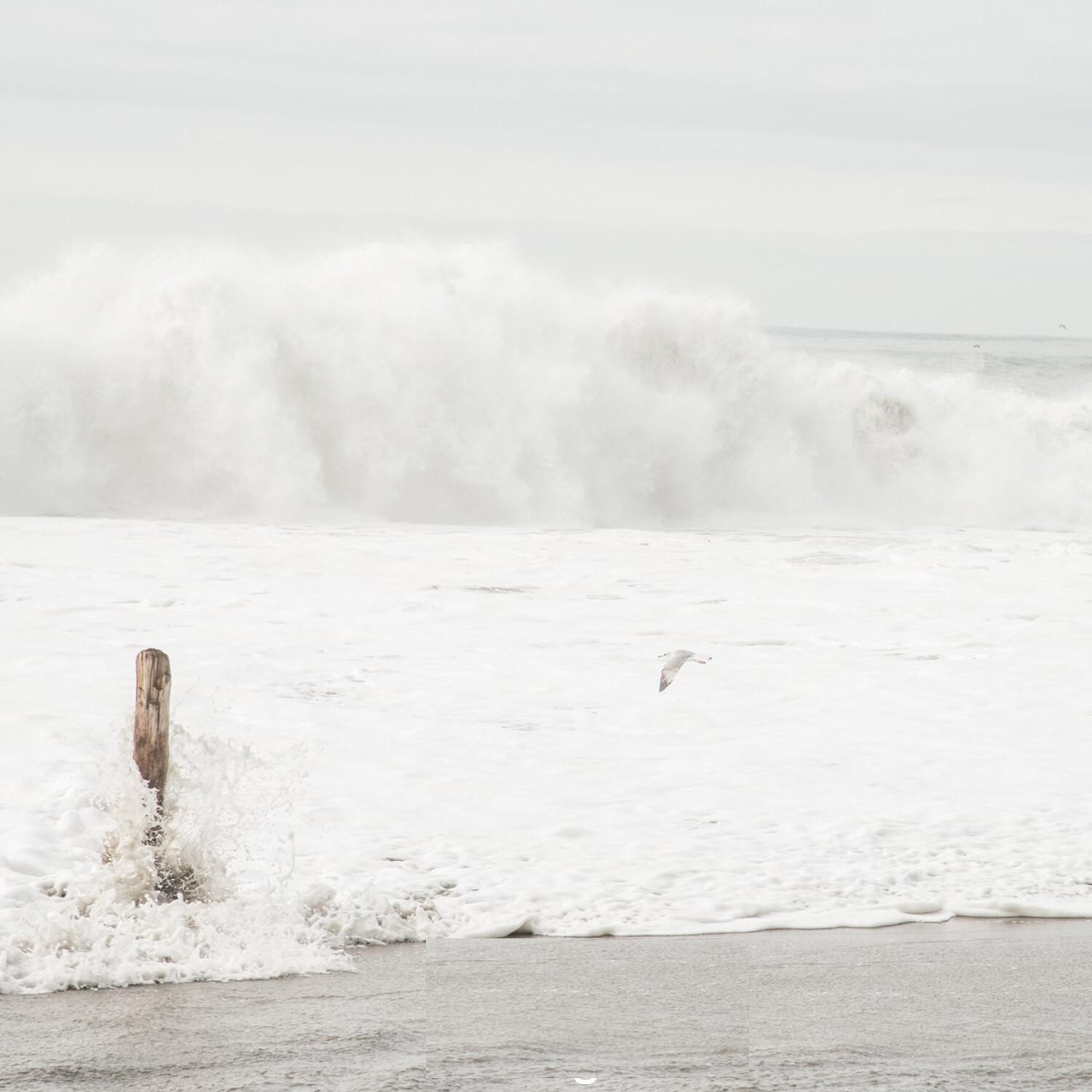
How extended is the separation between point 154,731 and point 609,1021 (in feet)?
5.76

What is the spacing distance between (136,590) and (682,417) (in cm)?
1288

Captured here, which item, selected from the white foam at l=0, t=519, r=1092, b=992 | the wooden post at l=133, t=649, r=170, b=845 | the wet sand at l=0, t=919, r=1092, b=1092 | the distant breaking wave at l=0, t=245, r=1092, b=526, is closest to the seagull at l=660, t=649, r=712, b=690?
the white foam at l=0, t=519, r=1092, b=992

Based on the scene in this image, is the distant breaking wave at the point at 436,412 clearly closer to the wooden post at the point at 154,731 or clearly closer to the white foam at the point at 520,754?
the white foam at the point at 520,754

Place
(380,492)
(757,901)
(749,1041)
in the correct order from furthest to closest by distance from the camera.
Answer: (380,492) → (757,901) → (749,1041)

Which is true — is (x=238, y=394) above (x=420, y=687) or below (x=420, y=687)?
above

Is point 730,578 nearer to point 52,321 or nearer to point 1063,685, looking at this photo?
point 1063,685

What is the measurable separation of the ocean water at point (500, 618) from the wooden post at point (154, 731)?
0.21ft

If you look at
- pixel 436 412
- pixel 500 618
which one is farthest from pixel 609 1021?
pixel 436 412

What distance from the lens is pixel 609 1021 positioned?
4145mm

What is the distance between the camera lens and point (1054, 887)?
5.51 meters

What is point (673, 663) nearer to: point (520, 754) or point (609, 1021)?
point (520, 754)

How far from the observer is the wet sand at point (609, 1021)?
12.2 ft

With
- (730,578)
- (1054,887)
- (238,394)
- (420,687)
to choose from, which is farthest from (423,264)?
(1054,887)

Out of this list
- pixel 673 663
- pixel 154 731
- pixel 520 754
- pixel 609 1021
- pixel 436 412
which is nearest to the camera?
pixel 609 1021
